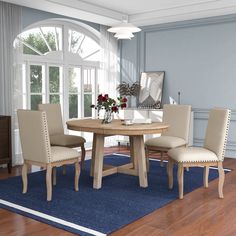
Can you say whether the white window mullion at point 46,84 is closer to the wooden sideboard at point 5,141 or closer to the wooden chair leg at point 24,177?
the wooden sideboard at point 5,141

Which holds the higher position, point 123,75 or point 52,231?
point 123,75

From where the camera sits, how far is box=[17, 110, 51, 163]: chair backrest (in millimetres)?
3383

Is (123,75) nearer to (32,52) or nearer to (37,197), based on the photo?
(32,52)

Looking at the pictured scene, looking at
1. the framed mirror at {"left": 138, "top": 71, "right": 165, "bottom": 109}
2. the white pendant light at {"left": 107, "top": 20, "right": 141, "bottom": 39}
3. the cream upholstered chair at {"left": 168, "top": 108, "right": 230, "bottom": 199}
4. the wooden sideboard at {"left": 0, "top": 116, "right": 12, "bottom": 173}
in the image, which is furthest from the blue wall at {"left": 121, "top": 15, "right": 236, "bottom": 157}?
the wooden sideboard at {"left": 0, "top": 116, "right": 12, "bottom": 173}

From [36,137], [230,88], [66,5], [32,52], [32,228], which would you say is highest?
[66,5]

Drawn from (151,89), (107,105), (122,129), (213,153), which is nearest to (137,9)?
(151,89)

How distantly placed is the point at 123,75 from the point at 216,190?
377 centimetres

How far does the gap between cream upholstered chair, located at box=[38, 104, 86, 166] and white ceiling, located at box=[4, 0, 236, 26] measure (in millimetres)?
1526

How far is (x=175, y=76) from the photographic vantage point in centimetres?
630

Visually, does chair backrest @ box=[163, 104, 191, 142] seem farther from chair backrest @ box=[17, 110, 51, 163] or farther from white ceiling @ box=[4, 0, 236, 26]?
chair backrest @ box=[17, 110, 51, 163]

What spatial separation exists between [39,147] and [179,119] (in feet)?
6.91

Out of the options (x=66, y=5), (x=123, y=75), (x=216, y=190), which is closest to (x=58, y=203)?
(x=216, y=190)

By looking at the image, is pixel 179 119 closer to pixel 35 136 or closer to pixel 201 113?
pixel 201 113

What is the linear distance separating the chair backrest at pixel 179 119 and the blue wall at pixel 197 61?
1.38 metres
